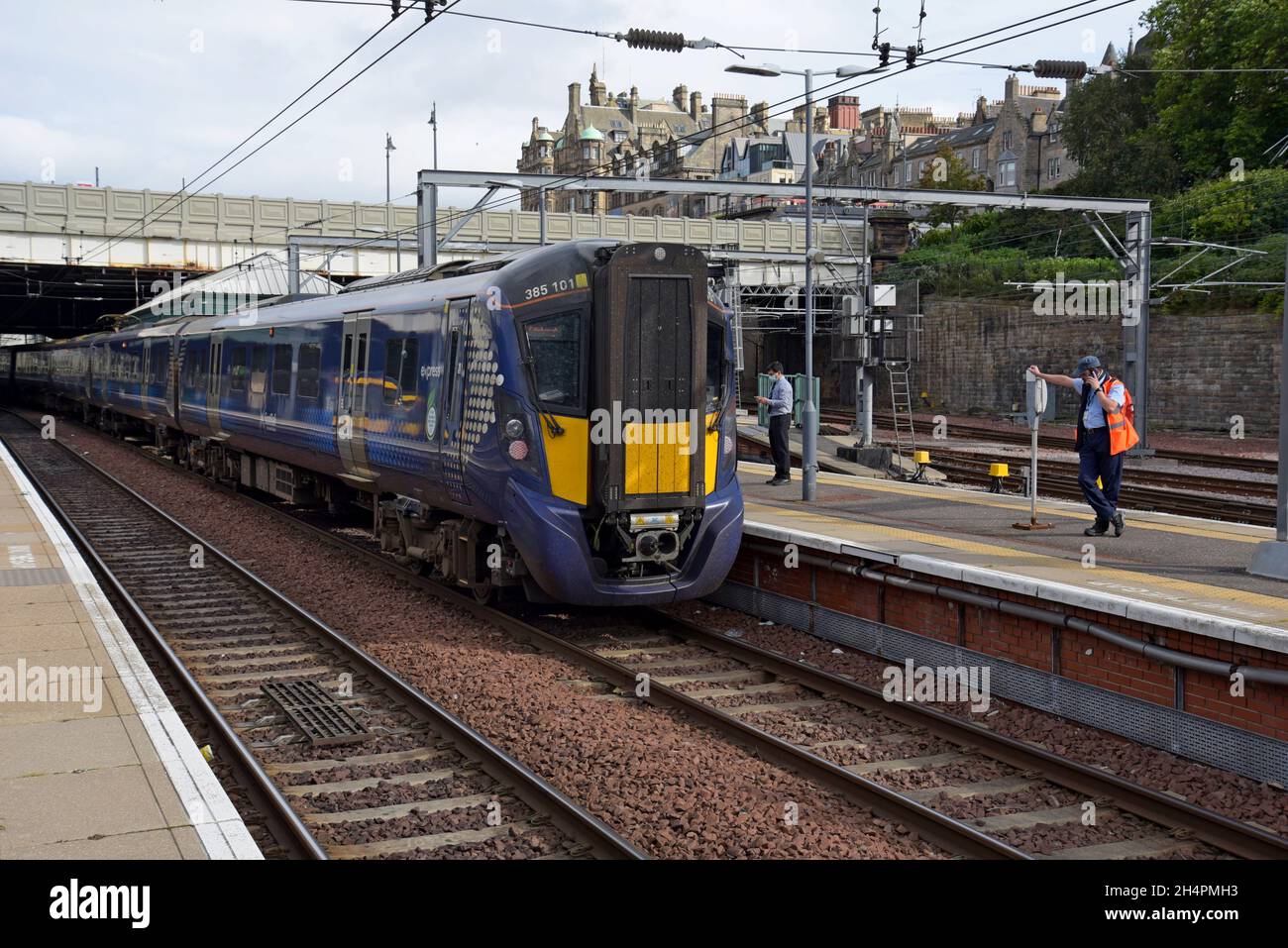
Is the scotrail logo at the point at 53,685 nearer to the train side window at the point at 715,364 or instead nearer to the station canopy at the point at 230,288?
the train side window at the point at 715,364

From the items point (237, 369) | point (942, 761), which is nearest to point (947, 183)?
point (237, 369)

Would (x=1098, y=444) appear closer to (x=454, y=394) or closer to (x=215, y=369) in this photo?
(x=454, y=394)

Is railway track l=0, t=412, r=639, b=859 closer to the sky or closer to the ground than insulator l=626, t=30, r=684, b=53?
closer to the ground

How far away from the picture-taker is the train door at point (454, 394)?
11.2 m

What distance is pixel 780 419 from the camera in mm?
18047

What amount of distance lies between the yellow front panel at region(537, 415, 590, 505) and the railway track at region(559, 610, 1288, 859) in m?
1.42

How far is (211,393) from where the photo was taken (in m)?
22.3

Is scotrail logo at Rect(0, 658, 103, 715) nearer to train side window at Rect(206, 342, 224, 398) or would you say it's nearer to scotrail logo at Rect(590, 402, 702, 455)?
scotrail logo at Rect(590, 402, 702, 455)

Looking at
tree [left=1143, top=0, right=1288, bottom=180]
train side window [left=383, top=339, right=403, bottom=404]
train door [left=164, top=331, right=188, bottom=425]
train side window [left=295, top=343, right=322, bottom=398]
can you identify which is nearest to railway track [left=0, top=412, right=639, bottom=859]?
train side window [left=383, top=339, right=403, bottom=404]

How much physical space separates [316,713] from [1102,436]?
7.31 m

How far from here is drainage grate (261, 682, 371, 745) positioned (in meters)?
8.20

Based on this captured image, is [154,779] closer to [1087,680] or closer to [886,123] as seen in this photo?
[1087,680]
